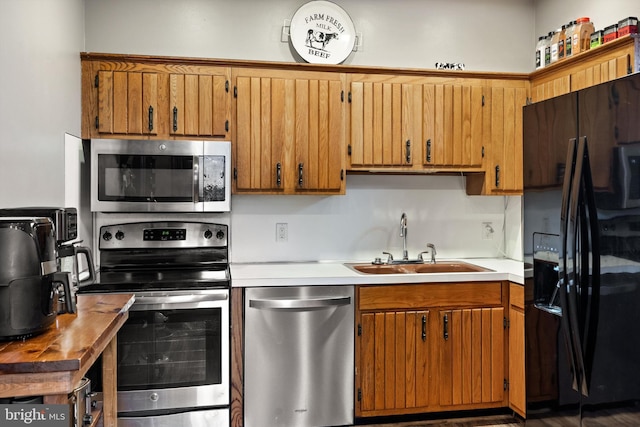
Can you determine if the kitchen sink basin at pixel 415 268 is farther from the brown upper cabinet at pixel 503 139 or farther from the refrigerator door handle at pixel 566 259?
the refrigerator door handle at pixel 566 259

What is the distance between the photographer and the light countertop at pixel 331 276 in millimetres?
2652

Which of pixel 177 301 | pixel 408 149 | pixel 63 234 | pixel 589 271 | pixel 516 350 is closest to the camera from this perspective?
pixel 589 271

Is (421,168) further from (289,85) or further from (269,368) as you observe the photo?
(269,368)

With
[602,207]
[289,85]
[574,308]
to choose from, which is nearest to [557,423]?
[574,308]

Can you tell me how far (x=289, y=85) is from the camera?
2988 mm

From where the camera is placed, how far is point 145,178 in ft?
9.30

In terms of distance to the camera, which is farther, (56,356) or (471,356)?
(471,356)

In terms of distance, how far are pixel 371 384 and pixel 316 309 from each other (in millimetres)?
530

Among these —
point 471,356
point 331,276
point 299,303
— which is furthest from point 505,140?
point 299,303

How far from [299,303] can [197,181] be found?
91cm

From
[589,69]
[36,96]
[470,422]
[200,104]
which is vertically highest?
[589,69]

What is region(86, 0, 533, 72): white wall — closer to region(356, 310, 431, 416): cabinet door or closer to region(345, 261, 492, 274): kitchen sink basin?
region(345, 261, 492, 274): kitchen sink basin

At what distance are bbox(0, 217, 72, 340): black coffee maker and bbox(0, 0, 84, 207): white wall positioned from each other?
22.7 inches

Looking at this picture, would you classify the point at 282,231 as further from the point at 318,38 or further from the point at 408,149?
the point at 318,38
